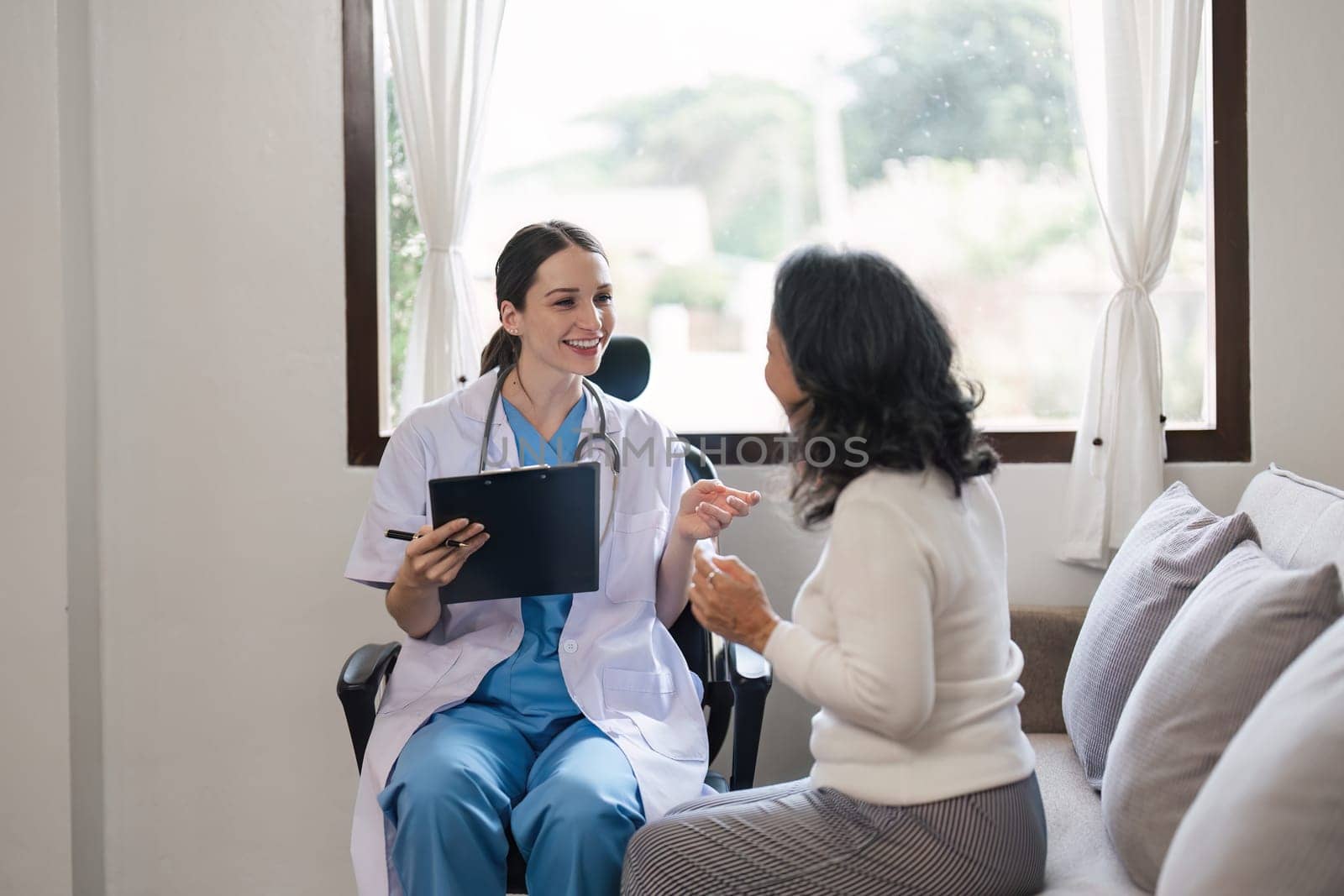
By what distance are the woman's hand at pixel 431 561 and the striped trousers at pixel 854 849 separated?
1.77ft

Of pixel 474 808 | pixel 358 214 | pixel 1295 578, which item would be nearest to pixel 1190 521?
pixel 1295 578

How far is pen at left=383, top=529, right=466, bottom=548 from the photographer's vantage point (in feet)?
5.56

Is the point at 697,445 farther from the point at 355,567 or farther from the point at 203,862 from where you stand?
the point at 203,862

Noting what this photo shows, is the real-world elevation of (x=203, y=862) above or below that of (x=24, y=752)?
below

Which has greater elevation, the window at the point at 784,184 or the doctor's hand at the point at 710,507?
the window at the point at 784,184

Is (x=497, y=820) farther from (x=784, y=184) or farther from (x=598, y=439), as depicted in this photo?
(x=784, y=184)

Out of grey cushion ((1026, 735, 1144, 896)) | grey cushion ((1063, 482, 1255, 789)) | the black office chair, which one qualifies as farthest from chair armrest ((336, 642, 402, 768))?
grey cushion ((1063, 482, 1255, 789))

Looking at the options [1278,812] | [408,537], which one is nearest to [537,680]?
[408,537]

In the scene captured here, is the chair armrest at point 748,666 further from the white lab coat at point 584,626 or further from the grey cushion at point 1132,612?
the grey cushion at point 1132,612

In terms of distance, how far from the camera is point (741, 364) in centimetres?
260

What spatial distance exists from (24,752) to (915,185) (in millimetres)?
2228

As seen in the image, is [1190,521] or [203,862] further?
[203,862]

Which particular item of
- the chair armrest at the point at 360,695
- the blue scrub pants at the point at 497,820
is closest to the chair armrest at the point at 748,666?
the blue scrub pants at the point at 497,820

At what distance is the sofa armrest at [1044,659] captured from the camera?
2.16 m
